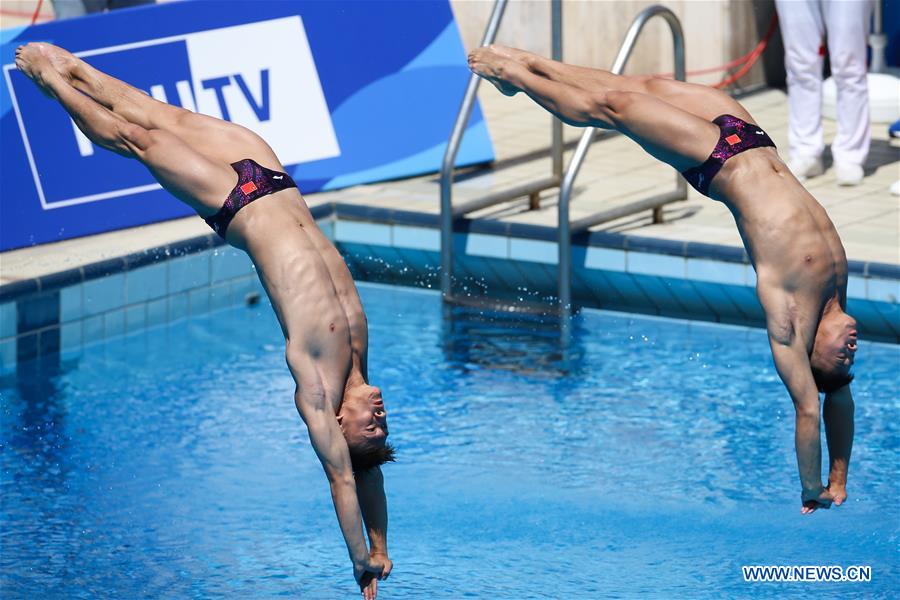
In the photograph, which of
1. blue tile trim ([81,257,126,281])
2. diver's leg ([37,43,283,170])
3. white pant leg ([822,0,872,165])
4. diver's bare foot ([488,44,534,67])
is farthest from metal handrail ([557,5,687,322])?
diver's leg ([37,43,283,170])

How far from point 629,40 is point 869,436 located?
2733 millimetres

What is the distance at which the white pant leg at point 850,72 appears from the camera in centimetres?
1073

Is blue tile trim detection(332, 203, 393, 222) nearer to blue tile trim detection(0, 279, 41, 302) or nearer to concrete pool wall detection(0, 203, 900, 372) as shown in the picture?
concrete pool wall detection(0, 203, 900, 372)

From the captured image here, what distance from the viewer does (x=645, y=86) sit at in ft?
24.1

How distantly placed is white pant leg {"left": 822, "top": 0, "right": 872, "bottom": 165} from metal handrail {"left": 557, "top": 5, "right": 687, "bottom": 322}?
3.39ft

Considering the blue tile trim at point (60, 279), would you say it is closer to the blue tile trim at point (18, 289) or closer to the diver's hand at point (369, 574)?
the blue tile trim at point (18, 289)

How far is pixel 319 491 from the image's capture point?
327 inches

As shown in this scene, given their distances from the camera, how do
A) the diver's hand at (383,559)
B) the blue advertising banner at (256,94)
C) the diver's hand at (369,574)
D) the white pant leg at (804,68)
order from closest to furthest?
1. the diver's hand at (369,574)
2. the diver's hand at (383,559)
3. the blue advertising banner at (256,94)
4. the white pant leg at (804,68)

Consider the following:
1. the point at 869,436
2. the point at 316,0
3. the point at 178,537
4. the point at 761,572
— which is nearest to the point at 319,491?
the point at 178,537

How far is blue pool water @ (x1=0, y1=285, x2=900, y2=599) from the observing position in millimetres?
7465

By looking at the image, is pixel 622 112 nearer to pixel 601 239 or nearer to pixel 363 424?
pixel 363 424

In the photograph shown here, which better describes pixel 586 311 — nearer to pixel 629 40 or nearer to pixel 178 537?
pixel 629 40

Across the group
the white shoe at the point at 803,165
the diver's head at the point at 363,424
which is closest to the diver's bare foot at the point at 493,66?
the diver's head at the point at 363,424

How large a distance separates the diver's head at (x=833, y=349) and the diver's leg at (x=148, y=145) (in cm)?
225
